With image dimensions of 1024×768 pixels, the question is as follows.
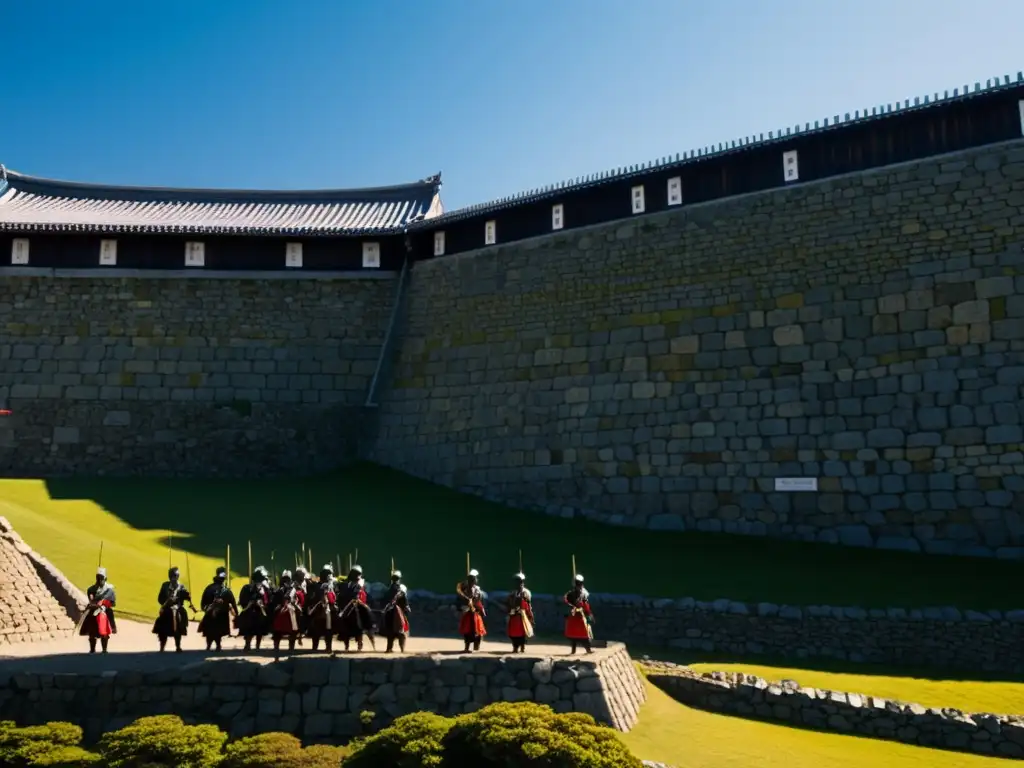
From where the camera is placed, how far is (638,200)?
80.3 ft

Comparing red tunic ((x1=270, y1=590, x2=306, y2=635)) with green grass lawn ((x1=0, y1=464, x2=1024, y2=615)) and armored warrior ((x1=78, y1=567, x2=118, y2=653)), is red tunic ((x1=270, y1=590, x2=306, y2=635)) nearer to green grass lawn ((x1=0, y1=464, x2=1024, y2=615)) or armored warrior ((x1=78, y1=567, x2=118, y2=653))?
armored warrior ((x1=78, y1=567, x2=118, y2=653))

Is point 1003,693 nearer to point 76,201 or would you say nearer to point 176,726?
point 176,726

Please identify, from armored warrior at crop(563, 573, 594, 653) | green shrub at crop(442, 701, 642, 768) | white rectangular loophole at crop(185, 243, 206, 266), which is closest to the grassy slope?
armored warrior at crop(563, 573, 594, 653)

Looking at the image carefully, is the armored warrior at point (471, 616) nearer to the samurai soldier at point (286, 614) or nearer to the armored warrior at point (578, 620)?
the armored warrior at point (578, 620)

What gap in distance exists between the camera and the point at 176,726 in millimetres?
10273

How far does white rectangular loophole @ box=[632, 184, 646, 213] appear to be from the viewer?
80.1 feet

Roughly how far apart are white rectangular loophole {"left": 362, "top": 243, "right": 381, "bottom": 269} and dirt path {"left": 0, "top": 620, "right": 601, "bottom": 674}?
16.0 m

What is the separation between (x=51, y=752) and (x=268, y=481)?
15.8 meters

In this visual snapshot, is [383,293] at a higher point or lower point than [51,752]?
higher

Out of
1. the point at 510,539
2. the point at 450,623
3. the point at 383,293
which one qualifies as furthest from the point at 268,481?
the point at 450,623

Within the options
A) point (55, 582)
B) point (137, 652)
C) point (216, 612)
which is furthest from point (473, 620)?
point (55, 582)

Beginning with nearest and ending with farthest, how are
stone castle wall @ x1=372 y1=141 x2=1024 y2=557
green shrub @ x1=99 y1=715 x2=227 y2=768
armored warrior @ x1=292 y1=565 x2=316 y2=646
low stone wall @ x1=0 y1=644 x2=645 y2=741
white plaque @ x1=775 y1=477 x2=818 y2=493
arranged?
green shrub @ x1=99 y1=715 x2=227 y2=768 → low stone wall @ x1=0 y1=644 x2=645 y2=741 → armored warrior @ x1=292 y1=565 x2=316 y2=646 → stone castle wall @ x1=372 y1=141 x2=1024 y2=557 → white plaque @ x1=775 y1=477 x2=818 y2=493

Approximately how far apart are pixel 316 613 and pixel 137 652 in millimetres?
2752

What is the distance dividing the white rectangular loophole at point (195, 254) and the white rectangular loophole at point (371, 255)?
5010mm
